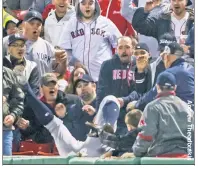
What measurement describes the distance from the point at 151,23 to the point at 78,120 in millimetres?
881

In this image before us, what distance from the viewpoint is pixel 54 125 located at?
501cm

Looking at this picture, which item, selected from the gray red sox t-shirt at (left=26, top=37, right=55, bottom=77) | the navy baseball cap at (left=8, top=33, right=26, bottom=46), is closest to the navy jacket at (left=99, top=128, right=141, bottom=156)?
the gray red sox t-shirt at (left=26, top=37, right=55, bottom=77)

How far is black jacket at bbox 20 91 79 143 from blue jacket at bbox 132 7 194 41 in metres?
0.71

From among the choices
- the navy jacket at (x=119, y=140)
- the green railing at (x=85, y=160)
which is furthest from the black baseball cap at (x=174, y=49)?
the green railing at (x=85, y=160)

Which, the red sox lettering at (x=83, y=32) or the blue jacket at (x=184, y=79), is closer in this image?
the blue jacket at (x=184, y=79)

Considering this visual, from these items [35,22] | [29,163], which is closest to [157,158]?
[29,163]

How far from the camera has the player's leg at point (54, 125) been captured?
16.4 ft

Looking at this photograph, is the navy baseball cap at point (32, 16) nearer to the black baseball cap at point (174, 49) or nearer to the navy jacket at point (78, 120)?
the navy jacket at point (78, 120)

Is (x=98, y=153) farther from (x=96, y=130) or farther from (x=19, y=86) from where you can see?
(x=19, y=86)

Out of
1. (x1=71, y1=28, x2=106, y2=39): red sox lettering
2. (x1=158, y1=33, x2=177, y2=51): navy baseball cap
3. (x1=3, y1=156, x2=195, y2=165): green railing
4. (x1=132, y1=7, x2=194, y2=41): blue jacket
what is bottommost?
(x1=3, y1=156, x2=195, y2=165): green railing

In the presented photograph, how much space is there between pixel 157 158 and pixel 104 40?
932 millimetres

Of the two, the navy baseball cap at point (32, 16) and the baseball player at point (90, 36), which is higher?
the navy baseball cap at point (32, 16)

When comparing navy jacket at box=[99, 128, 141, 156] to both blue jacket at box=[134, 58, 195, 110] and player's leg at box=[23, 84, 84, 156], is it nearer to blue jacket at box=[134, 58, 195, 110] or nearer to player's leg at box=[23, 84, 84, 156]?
player's leg at box=[23, 84, 84, 156]

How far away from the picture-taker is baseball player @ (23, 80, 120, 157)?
16.2 feet
